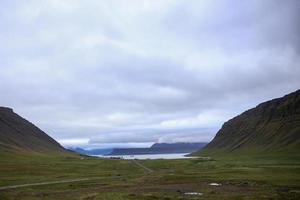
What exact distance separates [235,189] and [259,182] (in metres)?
12.7

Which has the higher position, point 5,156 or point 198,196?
point 5,156

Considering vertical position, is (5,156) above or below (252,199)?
above

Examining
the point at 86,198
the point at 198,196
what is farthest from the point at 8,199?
the point at 198,196

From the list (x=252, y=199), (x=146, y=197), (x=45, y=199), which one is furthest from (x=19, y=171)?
(x=252, y=199)

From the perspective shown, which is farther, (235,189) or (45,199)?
(235,189)

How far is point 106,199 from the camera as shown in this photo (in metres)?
55.0

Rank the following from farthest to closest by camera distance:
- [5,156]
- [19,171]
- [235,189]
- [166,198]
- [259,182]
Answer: [5,156] < [19,171] < [259,182] < [235,189] < [166,198]

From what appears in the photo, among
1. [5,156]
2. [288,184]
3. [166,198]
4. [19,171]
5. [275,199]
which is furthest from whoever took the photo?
[5,156]

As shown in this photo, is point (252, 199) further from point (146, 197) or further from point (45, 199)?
point (45, 199)

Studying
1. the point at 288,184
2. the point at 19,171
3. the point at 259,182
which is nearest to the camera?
the point at 288,184

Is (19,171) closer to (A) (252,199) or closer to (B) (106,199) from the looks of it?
(B) (106,199)

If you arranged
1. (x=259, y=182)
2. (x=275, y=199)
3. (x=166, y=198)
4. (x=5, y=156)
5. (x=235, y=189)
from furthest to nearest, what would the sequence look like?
(x=5, y=156) → (x=259, y=182) → (x=235, y=189) → (x=166, y=198) → (x=275, y=199)

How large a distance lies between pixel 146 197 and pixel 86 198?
8912mm

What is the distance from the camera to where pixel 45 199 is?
58.3 m
